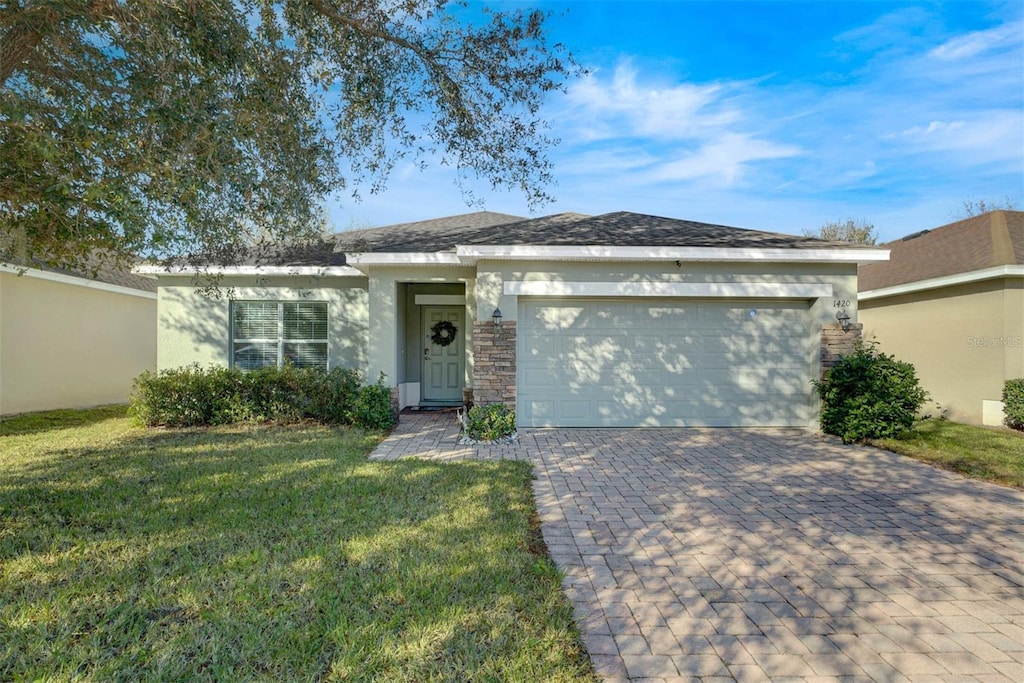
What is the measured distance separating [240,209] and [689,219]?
8.25 m

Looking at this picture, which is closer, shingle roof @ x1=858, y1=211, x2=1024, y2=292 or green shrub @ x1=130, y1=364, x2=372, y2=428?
green shrub @ x1=130, y1=364, x2=372, y2=428

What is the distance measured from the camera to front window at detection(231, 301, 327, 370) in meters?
10.4

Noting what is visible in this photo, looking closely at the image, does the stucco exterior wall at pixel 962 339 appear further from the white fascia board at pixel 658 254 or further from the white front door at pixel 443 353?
the white front door at pixel 443 353

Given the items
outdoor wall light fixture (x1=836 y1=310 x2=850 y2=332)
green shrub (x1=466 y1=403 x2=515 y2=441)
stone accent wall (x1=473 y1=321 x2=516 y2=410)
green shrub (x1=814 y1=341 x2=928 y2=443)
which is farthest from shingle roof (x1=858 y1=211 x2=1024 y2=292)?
green shrub (x1=466 y1=403 x2=515 y2=441)

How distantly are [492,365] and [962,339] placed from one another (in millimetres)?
9485

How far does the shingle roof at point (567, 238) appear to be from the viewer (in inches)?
328

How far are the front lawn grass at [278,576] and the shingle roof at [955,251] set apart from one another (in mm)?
10283

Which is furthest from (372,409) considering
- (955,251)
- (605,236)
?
(955,251)

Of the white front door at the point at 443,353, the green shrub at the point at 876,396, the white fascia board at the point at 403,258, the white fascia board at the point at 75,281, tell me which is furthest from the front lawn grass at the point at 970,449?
the white fascia board at the point at 75,281

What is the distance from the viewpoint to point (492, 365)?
8.24m

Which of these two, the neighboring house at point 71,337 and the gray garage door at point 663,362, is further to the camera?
the neighboring house at point 71,337

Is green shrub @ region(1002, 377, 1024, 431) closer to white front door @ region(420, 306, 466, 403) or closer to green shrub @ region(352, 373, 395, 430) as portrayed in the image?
white front door @ region(420, 306, 466, 403)

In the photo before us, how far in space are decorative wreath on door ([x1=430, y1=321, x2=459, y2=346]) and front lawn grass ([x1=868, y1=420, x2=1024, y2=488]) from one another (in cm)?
802

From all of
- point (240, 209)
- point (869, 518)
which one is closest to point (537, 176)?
point (240, 209)
